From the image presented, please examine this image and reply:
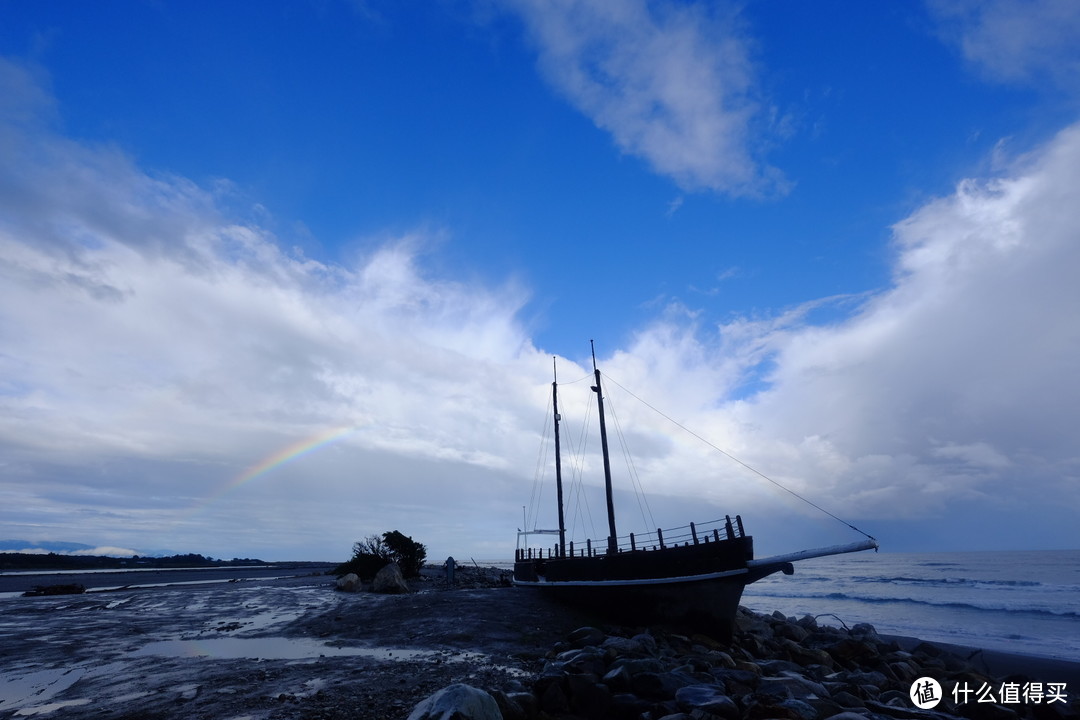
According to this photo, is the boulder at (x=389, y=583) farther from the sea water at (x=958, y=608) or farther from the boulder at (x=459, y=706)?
the boulder at (x=459, y=706)

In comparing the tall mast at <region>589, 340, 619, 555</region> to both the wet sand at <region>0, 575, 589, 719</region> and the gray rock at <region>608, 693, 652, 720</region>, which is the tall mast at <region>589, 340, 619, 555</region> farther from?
the gray rock at <region>608, 693, 652, 720</region>

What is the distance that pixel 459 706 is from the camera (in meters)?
7.45

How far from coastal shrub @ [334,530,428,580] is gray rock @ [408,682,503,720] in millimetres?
36070

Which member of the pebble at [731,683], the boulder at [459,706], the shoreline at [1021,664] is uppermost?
the boulder at [459,706]

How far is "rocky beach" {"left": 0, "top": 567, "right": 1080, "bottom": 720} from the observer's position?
29.8 feet

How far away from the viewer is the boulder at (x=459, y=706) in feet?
24.2

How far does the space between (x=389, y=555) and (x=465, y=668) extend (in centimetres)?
3330

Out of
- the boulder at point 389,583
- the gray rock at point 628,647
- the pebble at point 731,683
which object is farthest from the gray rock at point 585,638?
the boulder at point 389,583

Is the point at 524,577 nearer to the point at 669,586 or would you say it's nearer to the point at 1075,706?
the point at 669,586

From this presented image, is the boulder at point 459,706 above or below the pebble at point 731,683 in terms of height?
above

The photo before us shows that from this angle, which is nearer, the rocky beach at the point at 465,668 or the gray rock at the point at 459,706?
the gray rock at the point at 459,706

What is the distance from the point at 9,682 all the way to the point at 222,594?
25215mm

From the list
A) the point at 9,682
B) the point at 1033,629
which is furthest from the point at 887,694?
the point at 1033,629

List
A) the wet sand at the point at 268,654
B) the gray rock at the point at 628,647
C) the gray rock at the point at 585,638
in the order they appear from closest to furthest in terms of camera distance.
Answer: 1. the wet sand at the point at 268,654
2. the gray rock at the point at 628,647
3. the gray rock at the point at 585,638
